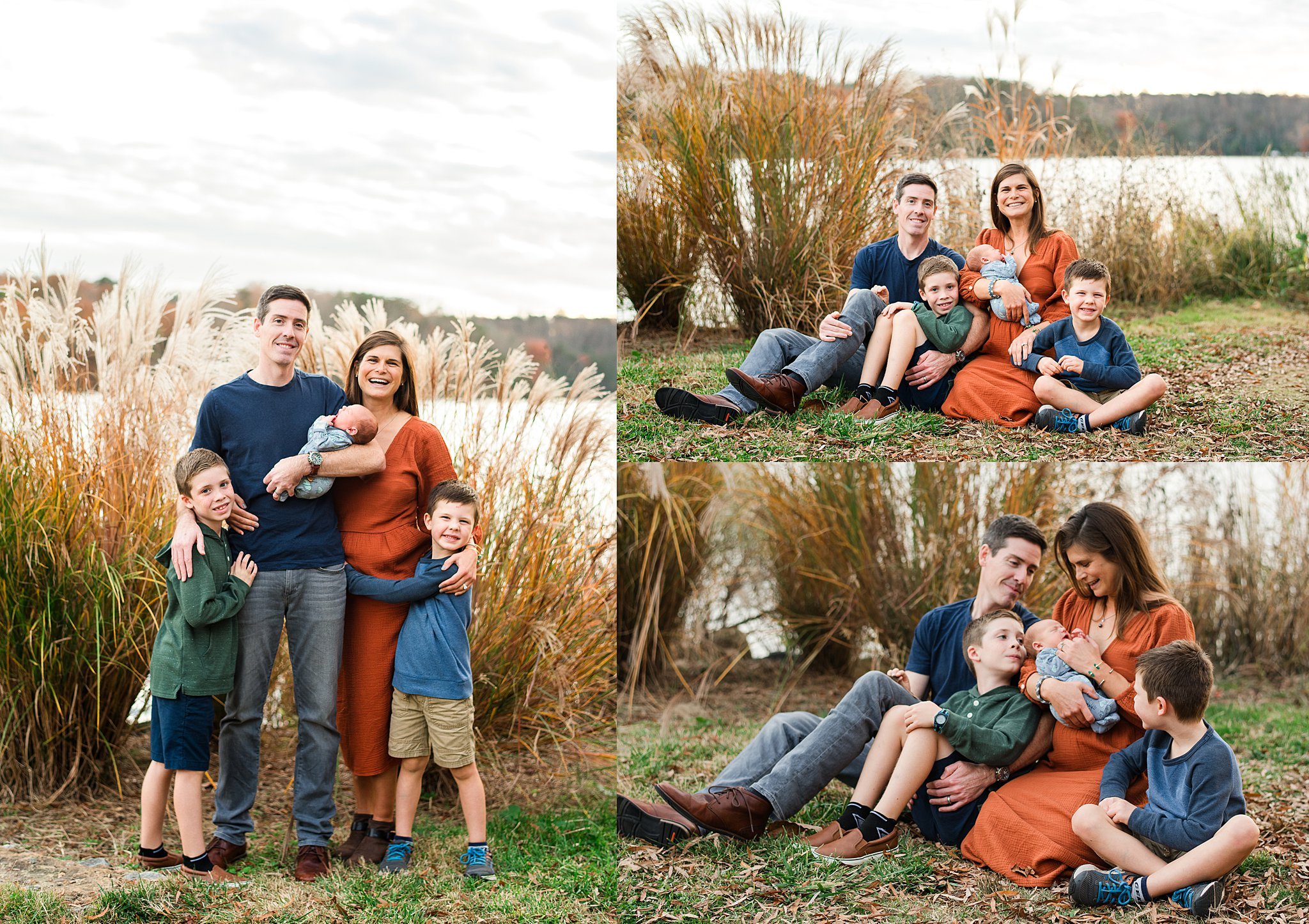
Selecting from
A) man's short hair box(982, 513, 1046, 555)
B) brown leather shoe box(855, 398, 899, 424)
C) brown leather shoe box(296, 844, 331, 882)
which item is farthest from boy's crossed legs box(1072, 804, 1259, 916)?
brown leather shoe box(296, 844, 331, 882)

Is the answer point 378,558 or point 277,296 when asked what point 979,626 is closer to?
point 378,558

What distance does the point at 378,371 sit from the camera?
11.8 feet

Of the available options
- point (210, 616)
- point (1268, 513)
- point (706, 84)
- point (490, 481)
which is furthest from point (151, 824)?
point (1268, 513)

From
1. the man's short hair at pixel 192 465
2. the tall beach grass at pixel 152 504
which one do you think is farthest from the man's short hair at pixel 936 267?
the man's short hair at pixel 192 465

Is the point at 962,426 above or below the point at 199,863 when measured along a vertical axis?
above

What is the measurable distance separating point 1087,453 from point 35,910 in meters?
3.86

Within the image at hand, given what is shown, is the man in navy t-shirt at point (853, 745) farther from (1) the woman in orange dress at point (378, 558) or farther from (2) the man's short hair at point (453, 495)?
(2) the man's short hair at point (453, 495)

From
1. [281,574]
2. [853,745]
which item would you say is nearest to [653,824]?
[853,745]

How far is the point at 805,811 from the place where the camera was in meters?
3.90

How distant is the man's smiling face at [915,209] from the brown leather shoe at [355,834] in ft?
10.3

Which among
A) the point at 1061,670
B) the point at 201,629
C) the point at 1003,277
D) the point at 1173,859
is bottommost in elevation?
the point at 1173,859

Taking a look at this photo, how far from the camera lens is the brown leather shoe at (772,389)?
406 cm

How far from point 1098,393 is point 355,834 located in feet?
10.7

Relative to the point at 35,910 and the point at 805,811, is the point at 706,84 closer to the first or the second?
the point at 805,811
